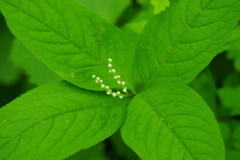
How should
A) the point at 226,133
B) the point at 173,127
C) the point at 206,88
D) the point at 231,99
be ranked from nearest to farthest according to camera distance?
the point at 173,127 → the point at 226,133 → the point at 231,99 → the point at 206,88

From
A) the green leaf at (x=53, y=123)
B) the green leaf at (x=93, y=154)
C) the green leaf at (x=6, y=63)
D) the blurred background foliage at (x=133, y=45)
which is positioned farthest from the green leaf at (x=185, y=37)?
→ the green leaf at (x=6, y=63)

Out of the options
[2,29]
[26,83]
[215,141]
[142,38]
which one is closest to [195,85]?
[142,38]

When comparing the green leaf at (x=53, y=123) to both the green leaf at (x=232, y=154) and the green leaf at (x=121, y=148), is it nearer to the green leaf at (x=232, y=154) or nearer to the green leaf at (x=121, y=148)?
the green leaf at (x=232, y=154)

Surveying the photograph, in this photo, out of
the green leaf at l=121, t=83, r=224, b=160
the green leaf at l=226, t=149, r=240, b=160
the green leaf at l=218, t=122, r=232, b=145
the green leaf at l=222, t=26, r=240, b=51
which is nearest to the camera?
the green leaf at l=121, t=83, r=224, b=160

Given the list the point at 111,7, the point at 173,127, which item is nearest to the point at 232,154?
the point at 173,127

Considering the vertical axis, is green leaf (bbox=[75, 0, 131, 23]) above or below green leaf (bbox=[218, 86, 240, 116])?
above

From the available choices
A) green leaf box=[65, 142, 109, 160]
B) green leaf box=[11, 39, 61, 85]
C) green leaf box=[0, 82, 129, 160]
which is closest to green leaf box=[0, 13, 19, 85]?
green leaf box=[11, 39, 61, 85]

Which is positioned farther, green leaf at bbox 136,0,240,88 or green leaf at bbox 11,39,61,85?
green leaf at bbox 11,39,61,85

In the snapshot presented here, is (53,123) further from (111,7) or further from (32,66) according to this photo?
(111,7)

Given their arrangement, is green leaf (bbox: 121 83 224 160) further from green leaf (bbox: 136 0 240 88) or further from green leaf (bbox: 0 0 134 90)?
green leaf (bbox: 0 0 134 90)
